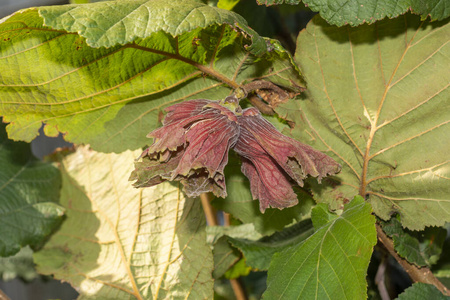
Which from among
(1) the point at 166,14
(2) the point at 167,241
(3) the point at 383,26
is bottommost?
(2) the point at 167,241

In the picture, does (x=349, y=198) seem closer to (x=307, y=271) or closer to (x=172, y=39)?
(x=307, y=271)

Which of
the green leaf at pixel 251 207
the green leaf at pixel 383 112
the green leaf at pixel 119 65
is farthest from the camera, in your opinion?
the green leaf at pixel 251 207

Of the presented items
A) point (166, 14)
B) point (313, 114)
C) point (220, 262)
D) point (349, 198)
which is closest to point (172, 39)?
point (166, 14)

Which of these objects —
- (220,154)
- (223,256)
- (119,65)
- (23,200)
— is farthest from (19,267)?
(220,154)

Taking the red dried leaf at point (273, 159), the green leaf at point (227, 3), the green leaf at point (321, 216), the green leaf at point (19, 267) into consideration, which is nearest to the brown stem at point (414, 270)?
the green leaf at point (321, 216)

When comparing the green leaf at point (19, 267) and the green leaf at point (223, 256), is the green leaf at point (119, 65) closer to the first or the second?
the green leaf at point (223, 256)

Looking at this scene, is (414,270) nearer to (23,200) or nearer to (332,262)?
(332,262)
